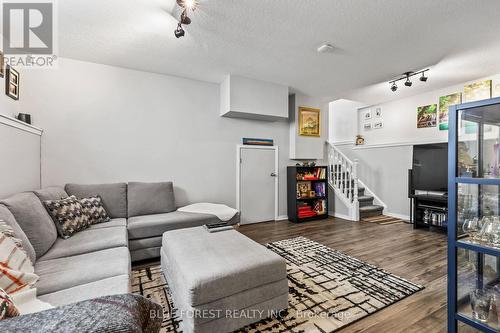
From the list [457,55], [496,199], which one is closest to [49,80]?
[496,199]

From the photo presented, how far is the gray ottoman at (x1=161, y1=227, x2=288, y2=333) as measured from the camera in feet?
4.32

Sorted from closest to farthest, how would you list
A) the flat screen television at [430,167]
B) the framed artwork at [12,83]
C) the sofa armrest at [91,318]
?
the sofa armrest at [91,318] < the framed artwork at [12,83] < the flat screen television at [430,167]

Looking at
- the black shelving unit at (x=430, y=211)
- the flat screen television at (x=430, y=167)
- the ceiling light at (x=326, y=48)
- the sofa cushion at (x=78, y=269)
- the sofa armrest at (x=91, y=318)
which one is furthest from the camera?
Result: the flat screen television at (x=430, y=167)

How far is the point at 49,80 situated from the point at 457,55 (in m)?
5.51

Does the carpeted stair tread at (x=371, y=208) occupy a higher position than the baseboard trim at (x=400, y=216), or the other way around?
the carpeted stair tread at (x=371, y=208)

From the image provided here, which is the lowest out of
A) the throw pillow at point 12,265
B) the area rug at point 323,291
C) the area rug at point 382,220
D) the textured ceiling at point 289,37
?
the area rug at point 382,220

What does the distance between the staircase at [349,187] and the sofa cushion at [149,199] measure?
348 cm

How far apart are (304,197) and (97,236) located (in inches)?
137

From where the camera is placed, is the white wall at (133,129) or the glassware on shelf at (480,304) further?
the white wall at (133,129)

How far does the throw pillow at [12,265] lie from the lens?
104 cm

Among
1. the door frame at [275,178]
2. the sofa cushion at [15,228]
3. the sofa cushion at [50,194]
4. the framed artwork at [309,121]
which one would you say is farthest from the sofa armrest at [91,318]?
the framed artwork at [309,121]

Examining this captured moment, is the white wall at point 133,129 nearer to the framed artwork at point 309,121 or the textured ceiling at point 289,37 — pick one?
the textured ceiling at point 289,37

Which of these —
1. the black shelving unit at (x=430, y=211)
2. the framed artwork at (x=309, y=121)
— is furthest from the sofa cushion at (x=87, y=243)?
the black shelving unit at (x=430, y=211)

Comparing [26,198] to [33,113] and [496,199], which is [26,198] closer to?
[33,113]
